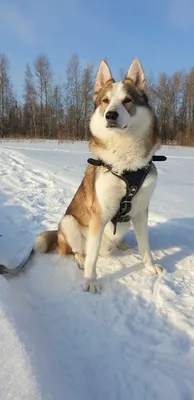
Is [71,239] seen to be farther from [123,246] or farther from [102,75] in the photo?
[102,75]

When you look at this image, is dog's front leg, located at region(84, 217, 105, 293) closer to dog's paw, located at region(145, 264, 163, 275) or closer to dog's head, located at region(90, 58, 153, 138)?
dog's paw, located at region(145, 264, 163, 275)

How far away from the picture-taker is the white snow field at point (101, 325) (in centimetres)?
165

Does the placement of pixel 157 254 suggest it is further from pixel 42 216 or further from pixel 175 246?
pixel 42 216

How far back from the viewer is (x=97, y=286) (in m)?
2.75

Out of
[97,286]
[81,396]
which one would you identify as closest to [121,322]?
[97,286]

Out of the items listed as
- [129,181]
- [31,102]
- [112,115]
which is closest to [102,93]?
[112,115]

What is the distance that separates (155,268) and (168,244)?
0.72m

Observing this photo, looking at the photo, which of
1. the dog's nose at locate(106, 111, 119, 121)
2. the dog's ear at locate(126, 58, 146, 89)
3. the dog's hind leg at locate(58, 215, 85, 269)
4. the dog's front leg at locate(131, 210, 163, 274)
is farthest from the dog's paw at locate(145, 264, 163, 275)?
the dog's ear at locate(126, 58, 146, 89)

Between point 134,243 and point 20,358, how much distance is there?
2279 mm

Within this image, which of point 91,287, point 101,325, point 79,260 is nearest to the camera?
point 101,325

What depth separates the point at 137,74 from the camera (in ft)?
10.1

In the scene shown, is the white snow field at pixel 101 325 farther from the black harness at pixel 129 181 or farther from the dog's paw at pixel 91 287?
the black harness at pixel 129 181

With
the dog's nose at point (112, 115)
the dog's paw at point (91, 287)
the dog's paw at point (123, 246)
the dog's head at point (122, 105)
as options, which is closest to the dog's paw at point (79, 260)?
the dog's paw at point (91, 287)

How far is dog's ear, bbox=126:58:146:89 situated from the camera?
121 inches
